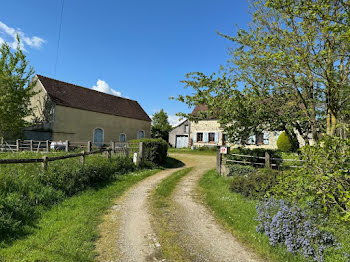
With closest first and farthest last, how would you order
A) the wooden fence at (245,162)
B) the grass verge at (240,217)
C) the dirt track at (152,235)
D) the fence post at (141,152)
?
1. the dirt track at (152,235)
2. the grass verge at (240,217)
3. the wooden fence at (245,162)
4. the fence post at (141,152)

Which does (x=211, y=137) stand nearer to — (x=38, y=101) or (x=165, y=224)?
(x=38, y=101)

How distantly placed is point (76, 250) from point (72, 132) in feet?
69.2

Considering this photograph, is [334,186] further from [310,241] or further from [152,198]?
[152,198]

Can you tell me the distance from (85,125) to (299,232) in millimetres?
23311

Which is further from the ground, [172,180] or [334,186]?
[334,186]

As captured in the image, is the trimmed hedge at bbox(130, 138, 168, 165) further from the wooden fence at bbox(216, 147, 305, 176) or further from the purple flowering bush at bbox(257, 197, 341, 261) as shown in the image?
A: the purple flowering bush at bbox(257, 197, 341, 261)

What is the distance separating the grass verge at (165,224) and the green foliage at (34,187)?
2.79 m

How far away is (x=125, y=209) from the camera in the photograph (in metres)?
6.54

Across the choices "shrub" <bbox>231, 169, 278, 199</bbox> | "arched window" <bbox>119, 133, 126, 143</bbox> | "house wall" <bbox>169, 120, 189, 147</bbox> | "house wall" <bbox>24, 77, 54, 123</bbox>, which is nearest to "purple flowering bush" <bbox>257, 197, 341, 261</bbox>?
"shrub" <bbox>231, 169, 278, 199</bbox>

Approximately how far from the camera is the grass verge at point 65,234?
3.84 meters

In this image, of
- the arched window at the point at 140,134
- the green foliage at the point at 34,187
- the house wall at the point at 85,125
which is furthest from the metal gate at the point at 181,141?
the green foliage at the point at 34,187

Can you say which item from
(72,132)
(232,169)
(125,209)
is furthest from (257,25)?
(72,132)

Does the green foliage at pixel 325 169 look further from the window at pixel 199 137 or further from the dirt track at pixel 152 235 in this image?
the window at pixel 199 137

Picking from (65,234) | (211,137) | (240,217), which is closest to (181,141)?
(211,137)
